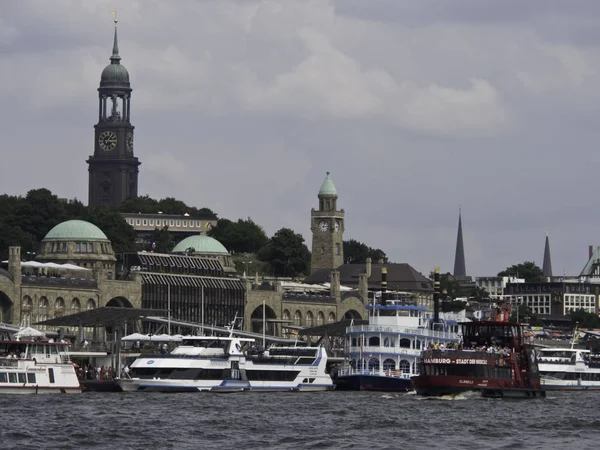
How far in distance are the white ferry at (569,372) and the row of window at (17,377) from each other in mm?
53234

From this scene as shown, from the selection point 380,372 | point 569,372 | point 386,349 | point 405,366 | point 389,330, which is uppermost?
point 389,330

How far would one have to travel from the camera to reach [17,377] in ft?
416

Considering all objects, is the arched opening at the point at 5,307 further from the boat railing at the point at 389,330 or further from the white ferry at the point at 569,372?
the white ferry at the point at 569,372

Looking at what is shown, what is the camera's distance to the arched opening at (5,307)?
19362cm

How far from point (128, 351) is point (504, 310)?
43810 mm

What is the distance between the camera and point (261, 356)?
477 ft

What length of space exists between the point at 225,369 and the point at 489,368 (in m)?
21.0

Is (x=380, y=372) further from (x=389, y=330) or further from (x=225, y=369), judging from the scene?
(x=225, y=369)

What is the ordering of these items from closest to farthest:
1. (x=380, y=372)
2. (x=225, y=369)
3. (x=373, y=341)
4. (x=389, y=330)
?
1. (x=225, y=369)
2. (x=380, y=372)
3. (x=389, y=330)
4. (x=373, y=341)

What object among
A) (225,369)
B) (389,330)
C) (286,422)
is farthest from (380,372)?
(286,422)

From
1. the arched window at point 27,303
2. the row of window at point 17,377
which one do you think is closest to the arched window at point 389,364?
the row of window at point 17,377

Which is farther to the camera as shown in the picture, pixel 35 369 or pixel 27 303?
pixel 27 303

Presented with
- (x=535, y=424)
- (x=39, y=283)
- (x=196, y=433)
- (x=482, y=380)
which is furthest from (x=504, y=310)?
(x=39, y=283)

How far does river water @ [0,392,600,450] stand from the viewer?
9219 centimetres
